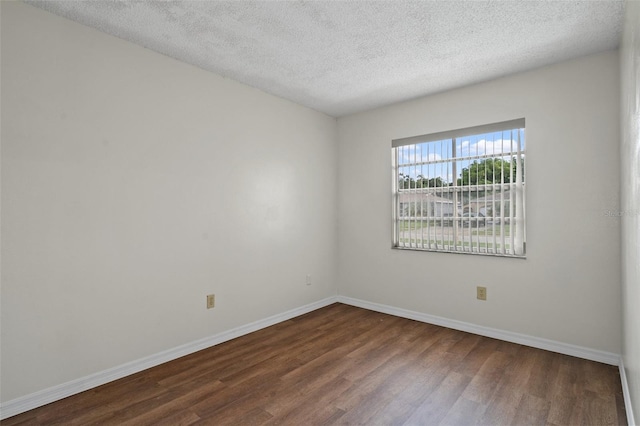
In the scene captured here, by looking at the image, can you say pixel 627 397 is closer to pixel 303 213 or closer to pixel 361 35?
pixel 361 35

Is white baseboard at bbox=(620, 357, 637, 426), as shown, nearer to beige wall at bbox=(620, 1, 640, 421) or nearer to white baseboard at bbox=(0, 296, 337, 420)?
beige wall at bbox=(620, 1, 640, 421)

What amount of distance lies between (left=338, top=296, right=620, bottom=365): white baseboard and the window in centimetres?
74

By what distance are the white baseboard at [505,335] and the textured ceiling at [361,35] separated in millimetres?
2421

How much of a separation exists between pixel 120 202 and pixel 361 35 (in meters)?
2.16

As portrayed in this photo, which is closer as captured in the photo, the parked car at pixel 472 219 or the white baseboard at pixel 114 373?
the white baseboard at pixel 114 373

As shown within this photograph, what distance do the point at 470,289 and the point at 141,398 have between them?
2982 mm

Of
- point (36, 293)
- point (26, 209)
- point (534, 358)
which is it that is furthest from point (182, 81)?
point (534, 358)

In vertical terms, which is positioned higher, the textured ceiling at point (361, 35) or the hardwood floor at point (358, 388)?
the textured ceiling at point (361, 35)

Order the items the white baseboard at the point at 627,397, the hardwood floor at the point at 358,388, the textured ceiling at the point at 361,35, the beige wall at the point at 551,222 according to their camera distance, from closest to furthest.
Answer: the white baseboard at the point at 627,397 → the hardwood floor at the point at 358,388 → the textured ceiling at the point at 361,35 → the beige wall at the point at 551,222

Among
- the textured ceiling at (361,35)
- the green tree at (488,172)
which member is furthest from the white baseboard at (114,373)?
the green tree at (488,172)

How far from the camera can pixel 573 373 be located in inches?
96.3

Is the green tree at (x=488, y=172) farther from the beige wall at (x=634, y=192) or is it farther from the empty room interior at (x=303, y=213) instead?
the beige wall at (x=634, y=192)

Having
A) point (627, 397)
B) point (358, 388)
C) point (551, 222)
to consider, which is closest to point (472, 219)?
point (551, 222)

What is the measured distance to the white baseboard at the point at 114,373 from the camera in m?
1.99
